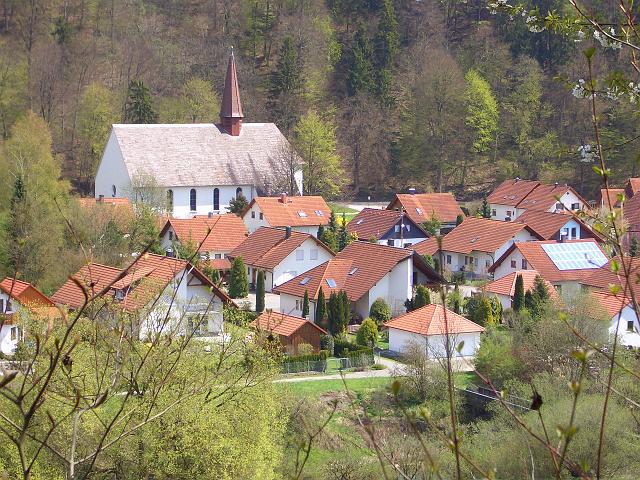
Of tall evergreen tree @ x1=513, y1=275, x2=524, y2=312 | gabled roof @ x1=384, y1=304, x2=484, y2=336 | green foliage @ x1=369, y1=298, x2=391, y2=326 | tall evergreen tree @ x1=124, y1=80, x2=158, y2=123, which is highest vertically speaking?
tall evergreen tree @ x1=124, y1=80, x2=158, y2=123

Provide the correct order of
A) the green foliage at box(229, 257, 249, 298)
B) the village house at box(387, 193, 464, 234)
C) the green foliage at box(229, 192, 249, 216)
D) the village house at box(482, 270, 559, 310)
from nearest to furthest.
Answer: the village house at box(482, 270, 559, 310), the green foliage at box(229, 257, 249, 298), the village house at box(387, 193, 464, 234), the green foliage at box(229, 192, 249, 216)

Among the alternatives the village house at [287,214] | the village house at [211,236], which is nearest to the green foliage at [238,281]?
the village house at [211,236]

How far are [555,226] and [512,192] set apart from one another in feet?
31.1

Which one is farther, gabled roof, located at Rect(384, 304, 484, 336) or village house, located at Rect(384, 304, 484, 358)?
gabled roof, located at Rect(384, 304, 484, 336)

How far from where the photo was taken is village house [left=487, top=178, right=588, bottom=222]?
42.5m

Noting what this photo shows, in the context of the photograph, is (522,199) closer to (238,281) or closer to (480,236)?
(480,236)

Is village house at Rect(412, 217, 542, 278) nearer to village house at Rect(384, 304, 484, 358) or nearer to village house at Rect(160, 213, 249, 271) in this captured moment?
village house at Rect(160, 213, 249, 271)

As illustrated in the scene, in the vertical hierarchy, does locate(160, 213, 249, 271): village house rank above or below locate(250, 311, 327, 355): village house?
above

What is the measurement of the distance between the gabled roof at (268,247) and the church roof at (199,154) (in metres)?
9.79

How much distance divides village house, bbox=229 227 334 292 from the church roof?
36.8 ft

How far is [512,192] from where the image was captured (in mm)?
45875

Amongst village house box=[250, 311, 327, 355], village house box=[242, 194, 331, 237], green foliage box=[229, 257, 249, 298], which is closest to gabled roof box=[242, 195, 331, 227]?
village house box=[242, 194, 331, 237]

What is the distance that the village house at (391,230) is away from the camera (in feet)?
124

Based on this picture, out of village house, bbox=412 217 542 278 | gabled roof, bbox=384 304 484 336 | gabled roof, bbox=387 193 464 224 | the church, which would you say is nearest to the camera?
gabled roof, bbox=384 304 484 336
